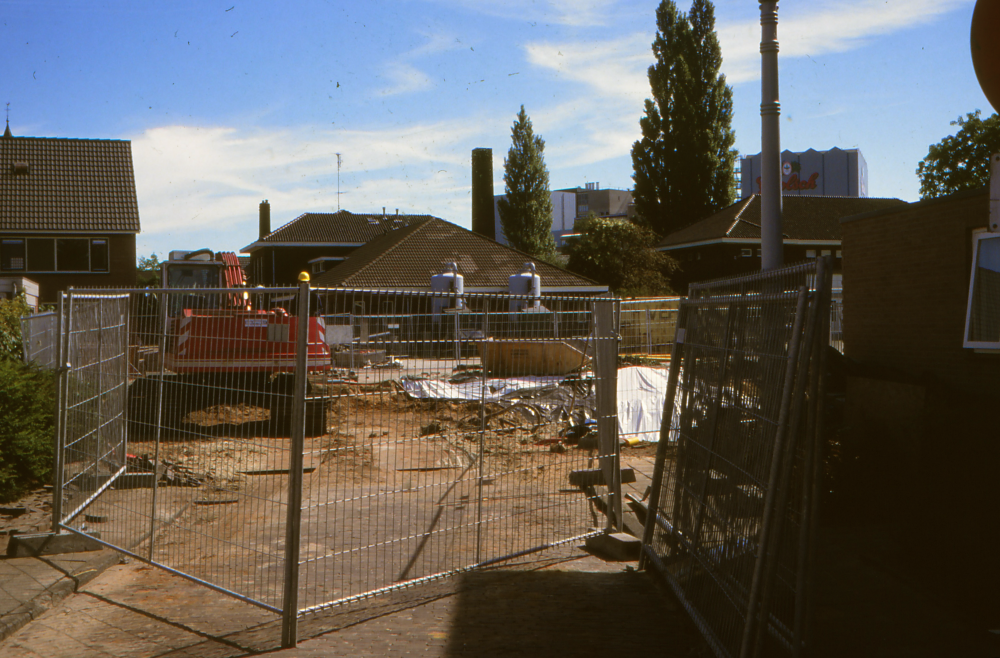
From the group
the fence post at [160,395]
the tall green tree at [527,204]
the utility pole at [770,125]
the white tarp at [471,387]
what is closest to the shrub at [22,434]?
the fence post at [160,395]

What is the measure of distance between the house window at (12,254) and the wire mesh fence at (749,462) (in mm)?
34802

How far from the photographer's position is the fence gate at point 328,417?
5.21m

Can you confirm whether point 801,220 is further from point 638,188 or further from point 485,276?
point 485,276

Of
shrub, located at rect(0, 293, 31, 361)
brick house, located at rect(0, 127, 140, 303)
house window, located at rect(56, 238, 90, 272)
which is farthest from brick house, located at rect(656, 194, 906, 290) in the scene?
shrub, located at rect(0, 293, 31, 361)

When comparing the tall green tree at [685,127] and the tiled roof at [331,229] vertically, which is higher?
the tall green tree at [685,127]

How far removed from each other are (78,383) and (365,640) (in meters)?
3.48

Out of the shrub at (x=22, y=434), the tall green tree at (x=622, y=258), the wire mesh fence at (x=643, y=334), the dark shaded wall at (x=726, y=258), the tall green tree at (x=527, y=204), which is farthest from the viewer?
the tall green tree at (x=527, y=204)

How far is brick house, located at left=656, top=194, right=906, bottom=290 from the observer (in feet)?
145

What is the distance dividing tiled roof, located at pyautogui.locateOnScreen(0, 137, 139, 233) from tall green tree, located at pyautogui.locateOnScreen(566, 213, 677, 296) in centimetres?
2204

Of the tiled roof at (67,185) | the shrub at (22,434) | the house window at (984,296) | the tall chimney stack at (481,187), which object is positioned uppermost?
the tall chimney stack at (481,187)

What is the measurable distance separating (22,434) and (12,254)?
29.6 meters

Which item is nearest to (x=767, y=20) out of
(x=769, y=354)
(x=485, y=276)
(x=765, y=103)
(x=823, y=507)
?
(x=765, y=103)

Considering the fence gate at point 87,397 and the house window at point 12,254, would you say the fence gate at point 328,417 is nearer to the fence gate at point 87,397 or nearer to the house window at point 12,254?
the fence gate at point 87,397

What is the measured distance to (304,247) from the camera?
55.2 metres
